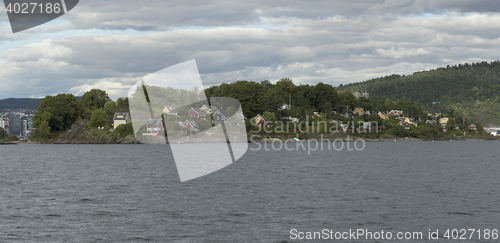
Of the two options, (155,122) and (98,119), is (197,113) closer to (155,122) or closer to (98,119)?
(155,122)

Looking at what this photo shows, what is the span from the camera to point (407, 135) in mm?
143375

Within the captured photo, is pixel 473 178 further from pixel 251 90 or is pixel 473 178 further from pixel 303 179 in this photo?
pixel 251 90

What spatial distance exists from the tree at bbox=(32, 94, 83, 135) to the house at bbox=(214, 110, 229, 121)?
1806 inches

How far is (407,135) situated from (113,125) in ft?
307

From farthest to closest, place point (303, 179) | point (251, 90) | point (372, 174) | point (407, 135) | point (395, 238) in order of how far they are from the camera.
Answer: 1. point (407, 135)
2. point (251, 90)
3. point (372, 174)
4. point (303, 179)
5. point (395, 238)

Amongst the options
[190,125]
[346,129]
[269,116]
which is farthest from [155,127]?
[346,129]

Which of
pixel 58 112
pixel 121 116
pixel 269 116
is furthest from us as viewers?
pixel 58 112

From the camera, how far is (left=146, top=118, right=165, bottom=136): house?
11112cm

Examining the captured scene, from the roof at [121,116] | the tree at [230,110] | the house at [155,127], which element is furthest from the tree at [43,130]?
the tree at [230,110]

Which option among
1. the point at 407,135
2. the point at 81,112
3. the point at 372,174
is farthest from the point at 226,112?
the point at 372,174

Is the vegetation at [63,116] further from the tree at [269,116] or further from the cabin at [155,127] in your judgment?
the tree at [269,116]

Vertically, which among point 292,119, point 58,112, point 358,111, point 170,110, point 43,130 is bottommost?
point 43,130

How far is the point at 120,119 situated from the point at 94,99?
41168 mm

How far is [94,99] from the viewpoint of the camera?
15825cm
